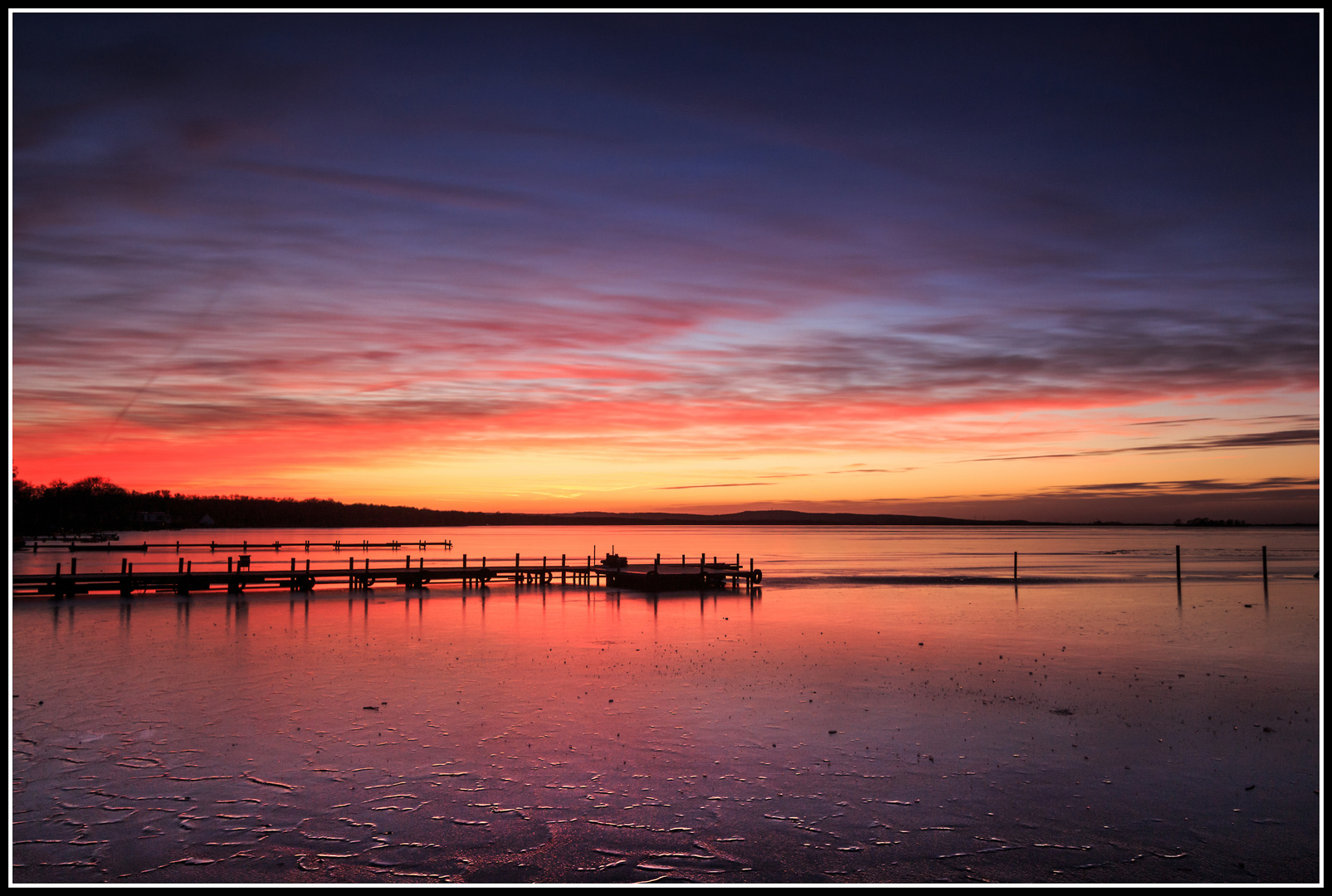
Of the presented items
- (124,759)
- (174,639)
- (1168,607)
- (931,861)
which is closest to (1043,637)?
(1168,607)

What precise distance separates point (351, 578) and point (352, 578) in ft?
1.28

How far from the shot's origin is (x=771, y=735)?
49.3 ft

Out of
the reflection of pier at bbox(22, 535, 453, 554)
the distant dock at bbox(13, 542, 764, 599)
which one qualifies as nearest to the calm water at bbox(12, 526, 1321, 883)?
the distant dock at bbox(13, 542, 764, 599)

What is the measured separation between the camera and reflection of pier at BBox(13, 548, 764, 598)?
135 feet

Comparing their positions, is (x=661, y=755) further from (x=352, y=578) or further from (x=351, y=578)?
(x=352, y=578)

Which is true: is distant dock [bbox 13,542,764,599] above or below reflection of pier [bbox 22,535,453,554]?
above

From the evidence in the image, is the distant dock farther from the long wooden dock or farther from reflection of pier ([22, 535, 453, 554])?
reflection of pier ([22, 535, 453, 554])

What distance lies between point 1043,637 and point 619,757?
20372mm

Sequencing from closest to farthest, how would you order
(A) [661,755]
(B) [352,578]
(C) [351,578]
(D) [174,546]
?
1. (A) [661,755]
2. (C) [351,578]
3. (B) [352,578]
4. (D) [174,546]

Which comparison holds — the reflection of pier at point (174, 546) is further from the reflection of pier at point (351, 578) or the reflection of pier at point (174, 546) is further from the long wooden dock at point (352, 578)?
the reflection of pier at point (351, 578)

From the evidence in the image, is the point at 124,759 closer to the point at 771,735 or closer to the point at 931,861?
the point at 771,735

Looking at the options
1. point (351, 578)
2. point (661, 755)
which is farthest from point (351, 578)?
point (661, 755)

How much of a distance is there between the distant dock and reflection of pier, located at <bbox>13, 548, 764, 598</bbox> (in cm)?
4

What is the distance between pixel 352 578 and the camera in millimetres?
46938
